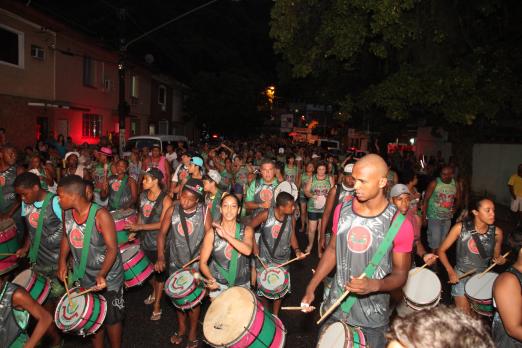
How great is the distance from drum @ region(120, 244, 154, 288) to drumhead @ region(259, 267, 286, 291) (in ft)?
4.65

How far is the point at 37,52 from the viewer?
1722cm

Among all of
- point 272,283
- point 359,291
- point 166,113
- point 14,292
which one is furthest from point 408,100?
point 166,113

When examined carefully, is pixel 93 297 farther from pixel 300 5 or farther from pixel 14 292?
pixel 300 5

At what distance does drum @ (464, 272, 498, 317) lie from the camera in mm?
4254

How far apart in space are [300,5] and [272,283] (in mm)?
10587

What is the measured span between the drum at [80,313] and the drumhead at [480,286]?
3742 millimetres

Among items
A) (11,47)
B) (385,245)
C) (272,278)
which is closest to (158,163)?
(272,278)

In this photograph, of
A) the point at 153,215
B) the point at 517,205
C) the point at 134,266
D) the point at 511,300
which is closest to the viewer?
the point at 511,300

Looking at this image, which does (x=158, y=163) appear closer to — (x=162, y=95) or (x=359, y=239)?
(x=359, y=239)

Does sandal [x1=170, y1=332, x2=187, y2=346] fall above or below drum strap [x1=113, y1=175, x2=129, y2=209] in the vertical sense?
below

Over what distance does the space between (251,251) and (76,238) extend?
1.73 metres

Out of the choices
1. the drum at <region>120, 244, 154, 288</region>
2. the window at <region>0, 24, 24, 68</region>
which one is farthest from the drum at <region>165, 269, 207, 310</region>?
the window at <region>0, 24, 24, 68</region>

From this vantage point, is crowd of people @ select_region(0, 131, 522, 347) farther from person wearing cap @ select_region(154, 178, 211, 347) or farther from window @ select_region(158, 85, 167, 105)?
window @ select_region(158, 85, 167, 105)

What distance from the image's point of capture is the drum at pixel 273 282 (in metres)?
4.82
